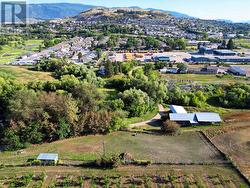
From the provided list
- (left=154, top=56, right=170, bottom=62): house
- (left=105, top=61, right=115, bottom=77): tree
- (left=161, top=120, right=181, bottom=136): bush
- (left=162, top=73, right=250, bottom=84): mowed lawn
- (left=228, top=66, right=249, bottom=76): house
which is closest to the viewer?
(left=161, top=120, right=181, bottom=136): bush

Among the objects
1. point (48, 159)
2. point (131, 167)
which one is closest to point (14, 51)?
point (48, 159)

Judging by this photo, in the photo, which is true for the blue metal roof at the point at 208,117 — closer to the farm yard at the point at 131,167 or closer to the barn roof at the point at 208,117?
the barn roof at the point at 208,117

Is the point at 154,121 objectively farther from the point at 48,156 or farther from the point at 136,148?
the point at 48,156

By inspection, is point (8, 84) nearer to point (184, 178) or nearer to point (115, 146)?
point (115, 146)

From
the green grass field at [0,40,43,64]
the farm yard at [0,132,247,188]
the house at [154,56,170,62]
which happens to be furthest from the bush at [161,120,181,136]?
the green grass field at [0,40,43,64]

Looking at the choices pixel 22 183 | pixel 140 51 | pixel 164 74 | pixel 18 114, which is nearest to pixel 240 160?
pixel 22 183

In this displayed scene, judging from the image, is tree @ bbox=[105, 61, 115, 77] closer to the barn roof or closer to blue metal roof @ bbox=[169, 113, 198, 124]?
blue metal roof @ bbox=[169, 113, 198, 124]
